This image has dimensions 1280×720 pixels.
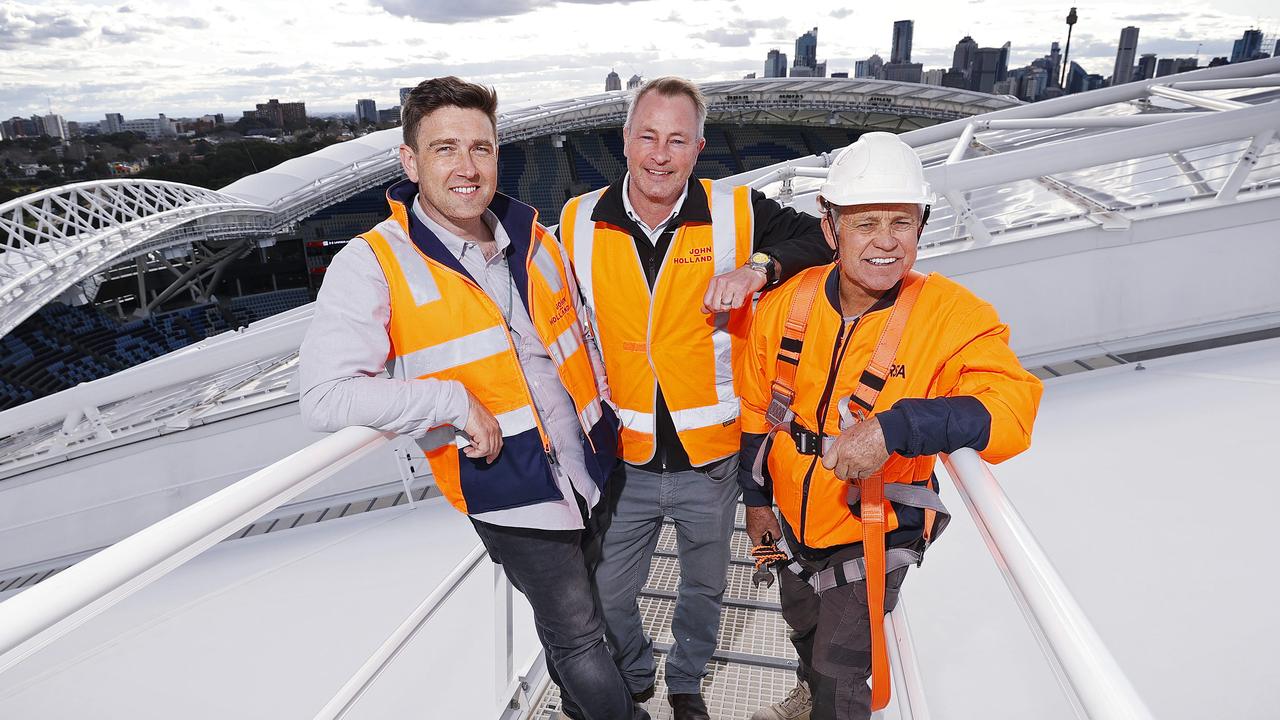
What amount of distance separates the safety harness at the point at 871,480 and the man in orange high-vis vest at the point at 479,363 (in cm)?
57

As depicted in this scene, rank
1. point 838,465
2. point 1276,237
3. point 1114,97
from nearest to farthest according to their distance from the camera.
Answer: point 838,465
point 1276,237
point 1114,97

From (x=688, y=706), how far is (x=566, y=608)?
2.09 feet

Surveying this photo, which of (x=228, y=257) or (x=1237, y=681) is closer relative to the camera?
(x=1237, y=681)

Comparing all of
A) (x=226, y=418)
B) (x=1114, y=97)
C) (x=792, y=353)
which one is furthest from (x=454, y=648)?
(x=1114, y=97)

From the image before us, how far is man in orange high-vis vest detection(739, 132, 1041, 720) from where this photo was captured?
1.30 metres

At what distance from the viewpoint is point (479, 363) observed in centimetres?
160

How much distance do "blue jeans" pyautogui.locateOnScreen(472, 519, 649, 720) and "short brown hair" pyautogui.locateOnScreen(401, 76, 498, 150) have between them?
1.03 metres

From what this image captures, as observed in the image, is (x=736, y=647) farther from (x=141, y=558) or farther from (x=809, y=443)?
(x=141, y=558)

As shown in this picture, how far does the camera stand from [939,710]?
7.22 ft

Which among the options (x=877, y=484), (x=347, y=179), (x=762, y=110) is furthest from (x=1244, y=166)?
(x=762, y=110)

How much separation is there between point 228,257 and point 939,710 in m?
30.7

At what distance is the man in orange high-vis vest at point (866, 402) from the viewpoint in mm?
1298

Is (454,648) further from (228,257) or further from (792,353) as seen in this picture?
(228,257)

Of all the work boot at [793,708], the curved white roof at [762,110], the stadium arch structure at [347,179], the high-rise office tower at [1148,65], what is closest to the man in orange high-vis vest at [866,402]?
the work boot at [793,708]
